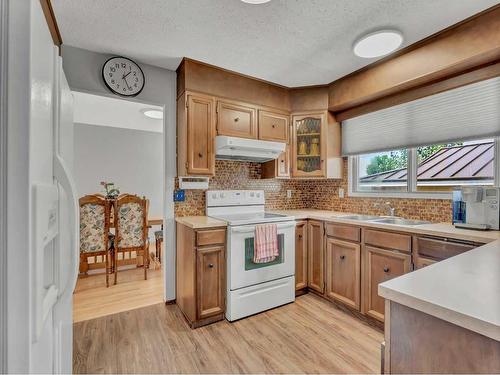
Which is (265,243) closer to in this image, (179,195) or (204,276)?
(204,276)

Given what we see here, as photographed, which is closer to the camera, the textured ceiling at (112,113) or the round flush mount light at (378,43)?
the round flush mount light at (378,43)

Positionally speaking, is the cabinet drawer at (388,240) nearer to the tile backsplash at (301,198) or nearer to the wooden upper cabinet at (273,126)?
the tile backsplash at (301,198)

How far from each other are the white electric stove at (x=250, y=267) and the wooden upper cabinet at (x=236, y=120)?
2.21 ft

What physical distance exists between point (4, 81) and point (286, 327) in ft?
7.63

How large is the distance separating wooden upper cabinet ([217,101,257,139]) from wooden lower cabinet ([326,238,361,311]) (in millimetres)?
1444

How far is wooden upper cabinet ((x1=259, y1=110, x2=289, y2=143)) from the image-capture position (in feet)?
9.53

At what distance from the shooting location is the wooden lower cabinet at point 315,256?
2.69m

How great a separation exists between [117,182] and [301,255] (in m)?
4.08

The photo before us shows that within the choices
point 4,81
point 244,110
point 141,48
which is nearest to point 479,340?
point 4,81

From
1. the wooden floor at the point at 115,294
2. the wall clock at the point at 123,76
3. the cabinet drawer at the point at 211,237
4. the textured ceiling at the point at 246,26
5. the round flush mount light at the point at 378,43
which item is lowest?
the wooden floor at the point at 115,294

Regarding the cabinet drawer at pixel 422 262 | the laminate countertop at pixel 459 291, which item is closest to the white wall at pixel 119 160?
the cabinet drawer at pixel 422 262

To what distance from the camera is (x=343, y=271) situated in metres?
2.46

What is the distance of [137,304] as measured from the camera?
2656mm

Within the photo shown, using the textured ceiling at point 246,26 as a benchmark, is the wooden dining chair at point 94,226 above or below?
below
